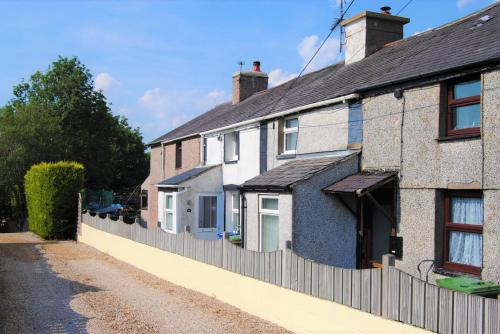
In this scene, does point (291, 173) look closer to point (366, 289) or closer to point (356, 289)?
point (356, 289)

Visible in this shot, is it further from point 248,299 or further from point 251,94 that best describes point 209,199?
point 248,299

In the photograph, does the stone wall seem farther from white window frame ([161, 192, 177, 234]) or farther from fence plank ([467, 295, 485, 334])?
white window frame ([161, 192, 177, 234])

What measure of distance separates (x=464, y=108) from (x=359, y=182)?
2690 millimetres

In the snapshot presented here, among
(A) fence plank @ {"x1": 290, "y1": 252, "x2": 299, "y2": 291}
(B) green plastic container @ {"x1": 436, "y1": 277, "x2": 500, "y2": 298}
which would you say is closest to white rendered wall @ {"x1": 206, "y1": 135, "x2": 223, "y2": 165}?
(A) fence plank @ {"x1": 290, "y1": 252, "x2": 299, "y2": 291}

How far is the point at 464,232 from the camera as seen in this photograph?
9.61 metres

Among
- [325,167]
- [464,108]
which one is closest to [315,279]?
[325,167]

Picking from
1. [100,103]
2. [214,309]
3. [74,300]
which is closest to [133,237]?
[74,300]

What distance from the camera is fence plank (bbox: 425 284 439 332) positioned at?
6078 mm

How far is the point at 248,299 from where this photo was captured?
9.89 m

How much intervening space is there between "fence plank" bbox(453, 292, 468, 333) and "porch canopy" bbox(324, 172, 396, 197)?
4.93 meters

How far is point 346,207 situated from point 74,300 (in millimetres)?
6505

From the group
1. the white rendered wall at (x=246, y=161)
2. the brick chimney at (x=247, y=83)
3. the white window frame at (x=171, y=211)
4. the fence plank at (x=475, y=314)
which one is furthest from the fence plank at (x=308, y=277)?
the brick chimney at (x=247, y=83)

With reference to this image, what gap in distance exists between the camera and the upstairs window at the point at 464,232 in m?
9.30

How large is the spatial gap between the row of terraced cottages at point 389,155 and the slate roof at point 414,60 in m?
0.05
